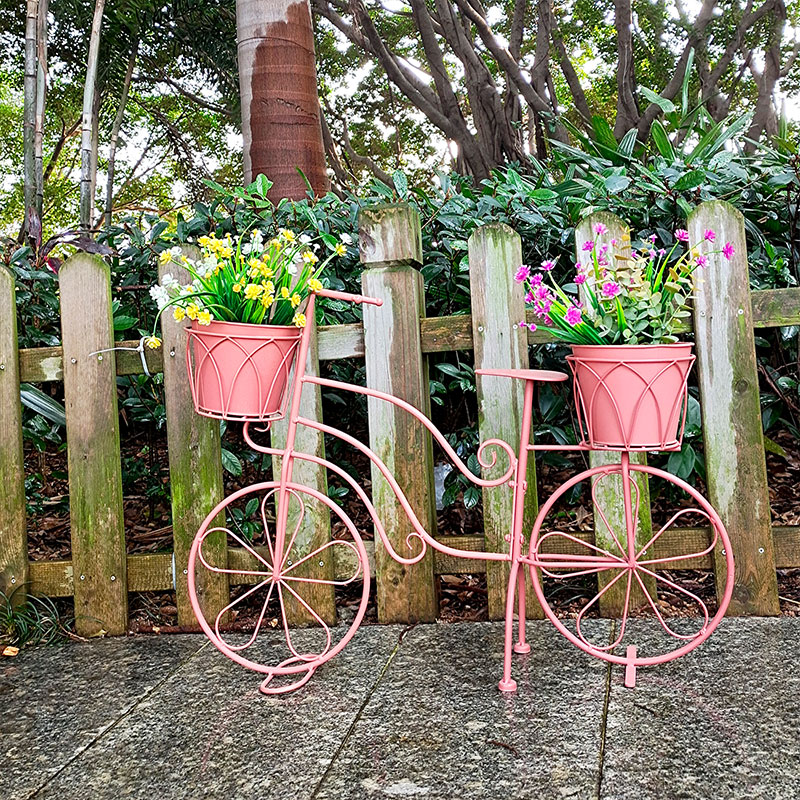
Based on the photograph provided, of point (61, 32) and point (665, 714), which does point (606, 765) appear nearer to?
point (665, 714)

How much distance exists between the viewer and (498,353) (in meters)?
2.74

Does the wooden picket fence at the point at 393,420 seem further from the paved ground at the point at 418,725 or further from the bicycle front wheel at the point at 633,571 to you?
the paved ground at the point at 418,725

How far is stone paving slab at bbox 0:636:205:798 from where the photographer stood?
1940 mm

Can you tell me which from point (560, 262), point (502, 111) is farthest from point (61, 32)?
point (560, 262)

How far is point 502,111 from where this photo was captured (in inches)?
316

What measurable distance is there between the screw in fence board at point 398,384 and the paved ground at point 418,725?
8.3 inches

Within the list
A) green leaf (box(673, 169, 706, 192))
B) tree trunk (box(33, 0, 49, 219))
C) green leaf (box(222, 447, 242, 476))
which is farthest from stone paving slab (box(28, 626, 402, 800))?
tree trunk (box(33, 0, 49, 219))

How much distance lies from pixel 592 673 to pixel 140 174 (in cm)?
1645

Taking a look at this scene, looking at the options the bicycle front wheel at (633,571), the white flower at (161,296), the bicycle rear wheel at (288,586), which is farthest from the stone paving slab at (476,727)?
the white flower at (161,296)

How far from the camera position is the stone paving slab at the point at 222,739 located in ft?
5.78

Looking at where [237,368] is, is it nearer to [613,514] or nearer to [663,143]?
[613,514]

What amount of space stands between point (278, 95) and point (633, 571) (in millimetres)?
3570

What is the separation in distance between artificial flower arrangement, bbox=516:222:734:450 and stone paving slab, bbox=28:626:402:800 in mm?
991

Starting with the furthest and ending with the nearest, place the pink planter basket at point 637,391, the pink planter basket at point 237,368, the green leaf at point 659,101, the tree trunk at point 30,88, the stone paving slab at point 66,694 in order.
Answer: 1. the tree trunk at point 30,88
2. the green leaf at point 659,101
3. the pink planter basket at point 237,368
4. the pink planter basket at point 637,391
5. the stone paving slab at point 66,694
